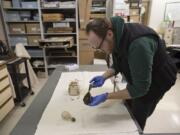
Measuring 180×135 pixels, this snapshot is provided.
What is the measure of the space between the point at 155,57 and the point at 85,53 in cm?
263

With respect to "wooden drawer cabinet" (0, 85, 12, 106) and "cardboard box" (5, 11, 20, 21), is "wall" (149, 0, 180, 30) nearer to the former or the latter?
"cardboard box" (5, 11, 20, 21)

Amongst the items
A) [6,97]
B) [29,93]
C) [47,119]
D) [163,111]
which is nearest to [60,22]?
[29,93]

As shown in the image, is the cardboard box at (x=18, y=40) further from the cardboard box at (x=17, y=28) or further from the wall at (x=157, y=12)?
the wall at (x=157, y=12)

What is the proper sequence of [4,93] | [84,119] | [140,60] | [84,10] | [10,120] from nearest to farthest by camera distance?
[140,60], [84,119], [4,93], [10,120], [84,10]

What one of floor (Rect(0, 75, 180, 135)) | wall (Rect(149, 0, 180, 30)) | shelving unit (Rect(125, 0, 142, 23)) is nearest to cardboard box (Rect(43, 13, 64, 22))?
shelving unit (Rect(125, 0, 142, 23))

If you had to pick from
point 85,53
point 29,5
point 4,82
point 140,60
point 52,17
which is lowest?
point 4,82

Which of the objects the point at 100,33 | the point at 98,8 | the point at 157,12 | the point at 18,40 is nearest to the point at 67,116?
the point at 100,33

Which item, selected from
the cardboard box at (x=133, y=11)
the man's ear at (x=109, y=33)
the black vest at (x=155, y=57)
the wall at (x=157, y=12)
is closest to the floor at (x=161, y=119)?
the black vest at (x=155, y=57)

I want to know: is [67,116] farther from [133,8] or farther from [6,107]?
[133,8]

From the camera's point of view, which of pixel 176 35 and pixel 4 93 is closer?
pixel 4 93

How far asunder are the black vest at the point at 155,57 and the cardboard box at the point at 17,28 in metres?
2.88

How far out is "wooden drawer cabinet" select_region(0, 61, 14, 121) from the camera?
207 cm

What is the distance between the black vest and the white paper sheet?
0.24 m

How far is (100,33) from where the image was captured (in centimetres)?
96
